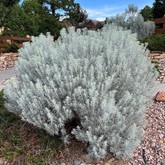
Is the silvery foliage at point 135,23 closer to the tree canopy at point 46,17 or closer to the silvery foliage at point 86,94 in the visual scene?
the tree canopy at point 46,17

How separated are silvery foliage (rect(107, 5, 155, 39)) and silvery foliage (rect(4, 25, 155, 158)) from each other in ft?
29.5

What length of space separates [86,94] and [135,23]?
9851 millimetres

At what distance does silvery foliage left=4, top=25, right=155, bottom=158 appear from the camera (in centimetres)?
269

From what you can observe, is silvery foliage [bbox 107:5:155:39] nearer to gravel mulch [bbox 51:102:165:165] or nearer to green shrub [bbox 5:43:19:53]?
green shrub [bbox 5:43:19:53]

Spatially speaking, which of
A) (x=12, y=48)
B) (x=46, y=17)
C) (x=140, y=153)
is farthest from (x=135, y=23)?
(x=140, y=153)

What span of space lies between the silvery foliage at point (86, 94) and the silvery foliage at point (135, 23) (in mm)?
8984

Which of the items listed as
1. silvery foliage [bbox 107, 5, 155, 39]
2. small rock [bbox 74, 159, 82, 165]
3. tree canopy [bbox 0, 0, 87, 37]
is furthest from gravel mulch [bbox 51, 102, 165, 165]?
tree canopy [bbox 0, 0, 87, 37]

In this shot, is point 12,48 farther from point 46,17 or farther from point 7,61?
point 46,17

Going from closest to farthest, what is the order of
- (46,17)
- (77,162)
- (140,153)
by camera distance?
(77,162)
(140,153)
(46,17)

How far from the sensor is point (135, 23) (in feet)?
39.6

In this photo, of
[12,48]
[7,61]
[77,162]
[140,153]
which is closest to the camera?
[77,162]

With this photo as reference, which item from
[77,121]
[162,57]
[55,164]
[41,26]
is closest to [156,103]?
[77,121]

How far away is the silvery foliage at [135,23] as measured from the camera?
1191cm

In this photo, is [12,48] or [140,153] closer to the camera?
[140,153]
